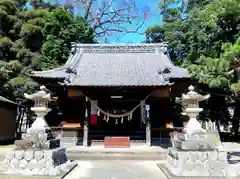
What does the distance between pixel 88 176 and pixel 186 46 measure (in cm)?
1729

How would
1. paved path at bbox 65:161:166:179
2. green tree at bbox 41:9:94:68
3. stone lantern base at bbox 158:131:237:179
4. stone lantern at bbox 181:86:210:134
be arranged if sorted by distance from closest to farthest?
stone lantern base at bbox 158:131:237:179, paved path at bbox 65:161:166:179, stone lantern at bbox 181:86:210:134, green tree at bbox 41:9:94:68

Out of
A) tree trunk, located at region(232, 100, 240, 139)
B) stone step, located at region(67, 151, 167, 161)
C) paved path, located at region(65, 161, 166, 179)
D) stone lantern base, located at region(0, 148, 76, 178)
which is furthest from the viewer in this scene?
tree trunk, located at region(232, 100, 240, 139)

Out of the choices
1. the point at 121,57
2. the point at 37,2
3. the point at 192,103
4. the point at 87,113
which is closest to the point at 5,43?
the point at 37,2

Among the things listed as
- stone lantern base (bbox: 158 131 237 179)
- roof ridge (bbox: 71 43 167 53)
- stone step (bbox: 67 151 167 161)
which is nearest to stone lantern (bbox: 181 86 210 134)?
stone lantern base (bbox: 158 131 237 179)

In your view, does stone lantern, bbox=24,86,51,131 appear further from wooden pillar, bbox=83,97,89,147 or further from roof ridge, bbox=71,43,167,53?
roof ridge, bbox=71,43,167,53

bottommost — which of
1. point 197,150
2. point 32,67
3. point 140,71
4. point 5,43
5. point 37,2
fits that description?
point 197,150

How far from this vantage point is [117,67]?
16641mm

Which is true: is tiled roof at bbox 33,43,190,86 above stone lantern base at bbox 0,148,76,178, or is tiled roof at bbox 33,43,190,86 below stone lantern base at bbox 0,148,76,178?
above

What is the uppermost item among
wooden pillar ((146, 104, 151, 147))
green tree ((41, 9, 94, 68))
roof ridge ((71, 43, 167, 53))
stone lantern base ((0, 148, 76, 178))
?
green tree ((41, 9, 94, 68))

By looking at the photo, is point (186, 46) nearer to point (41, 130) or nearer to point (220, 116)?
point (220, 116)

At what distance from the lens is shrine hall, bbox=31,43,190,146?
13.7 meters

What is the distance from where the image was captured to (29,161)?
7.54 m

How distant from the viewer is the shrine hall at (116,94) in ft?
45.0

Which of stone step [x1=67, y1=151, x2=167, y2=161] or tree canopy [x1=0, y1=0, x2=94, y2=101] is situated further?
tree canopy [x1=0, y1=0, x2=94, y2=101]
